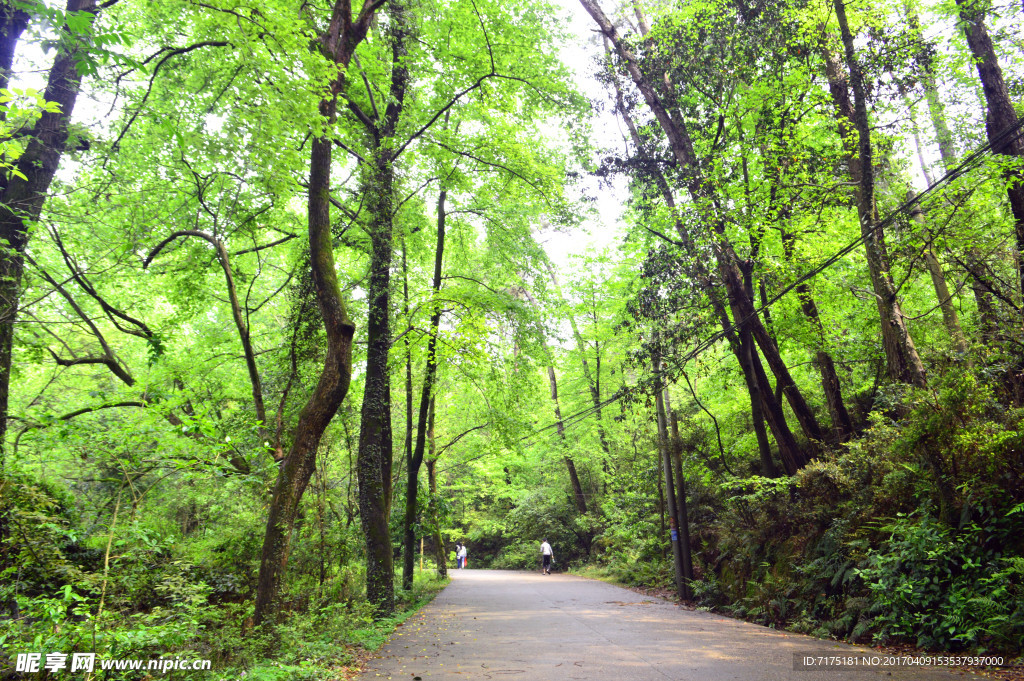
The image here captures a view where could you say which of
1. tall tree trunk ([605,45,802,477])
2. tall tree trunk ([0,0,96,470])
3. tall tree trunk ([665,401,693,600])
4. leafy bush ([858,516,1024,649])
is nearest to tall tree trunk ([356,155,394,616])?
tall tree trunk ([0,0,96,470])

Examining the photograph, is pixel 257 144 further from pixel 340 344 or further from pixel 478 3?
pixel 478 3

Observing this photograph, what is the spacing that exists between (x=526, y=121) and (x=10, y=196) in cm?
964

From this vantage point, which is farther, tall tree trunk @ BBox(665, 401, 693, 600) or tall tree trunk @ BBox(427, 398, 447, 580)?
tall tree trunk @ BBox(427, 398, 447, 580)

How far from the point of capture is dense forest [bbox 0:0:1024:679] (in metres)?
6.91

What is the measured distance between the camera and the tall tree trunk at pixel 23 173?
759cm

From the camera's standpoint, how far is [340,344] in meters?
7.88

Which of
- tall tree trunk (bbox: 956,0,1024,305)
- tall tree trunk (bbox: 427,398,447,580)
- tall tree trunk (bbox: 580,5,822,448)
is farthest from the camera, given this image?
tall tree trunk (bbox: 427,398,447,580)

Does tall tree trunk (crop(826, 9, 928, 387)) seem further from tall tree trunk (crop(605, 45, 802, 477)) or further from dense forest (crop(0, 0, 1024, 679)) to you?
tall tree trunk (crop(605, 45, 802, 477))

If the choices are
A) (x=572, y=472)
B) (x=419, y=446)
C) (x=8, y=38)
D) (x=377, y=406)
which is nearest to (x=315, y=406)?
(x=377, y=406)

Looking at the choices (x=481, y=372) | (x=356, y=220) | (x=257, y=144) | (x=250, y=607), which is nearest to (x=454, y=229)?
(x=481, y=372)

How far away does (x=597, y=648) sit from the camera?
8156 millimetres

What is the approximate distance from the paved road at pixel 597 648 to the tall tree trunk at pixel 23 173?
658 centimetres

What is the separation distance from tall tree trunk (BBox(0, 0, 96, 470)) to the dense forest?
2.5 inches

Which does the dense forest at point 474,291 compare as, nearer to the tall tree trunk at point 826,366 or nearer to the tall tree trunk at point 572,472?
the tall tree trunk at point 826,366
